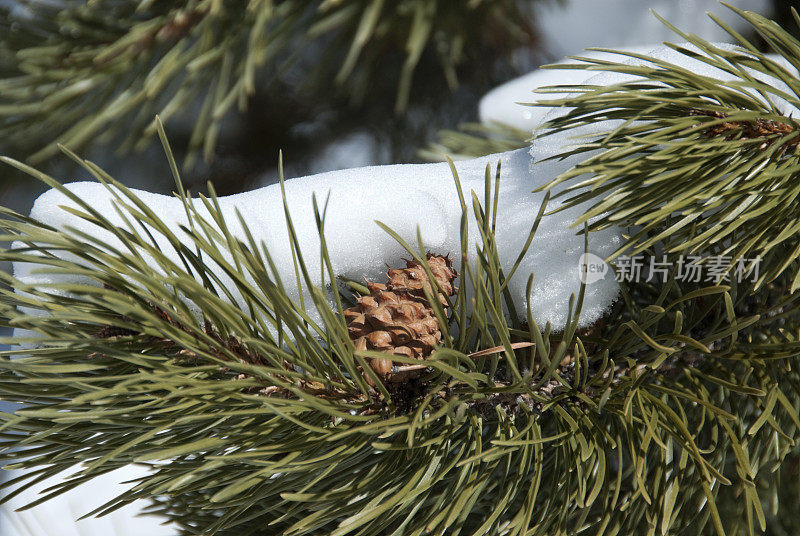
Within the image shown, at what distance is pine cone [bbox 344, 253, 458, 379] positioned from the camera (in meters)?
0.24

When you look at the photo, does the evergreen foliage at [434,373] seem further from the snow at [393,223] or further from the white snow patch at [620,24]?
→ the white snow patch at [620,24]

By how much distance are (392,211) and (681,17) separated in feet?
2.12

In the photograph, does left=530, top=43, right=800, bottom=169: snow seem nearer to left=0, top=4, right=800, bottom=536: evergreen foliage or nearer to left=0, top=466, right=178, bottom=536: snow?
left=0, top=4, right=800, bottom=536: evergreen foliage

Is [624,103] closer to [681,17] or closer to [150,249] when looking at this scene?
[150,249]

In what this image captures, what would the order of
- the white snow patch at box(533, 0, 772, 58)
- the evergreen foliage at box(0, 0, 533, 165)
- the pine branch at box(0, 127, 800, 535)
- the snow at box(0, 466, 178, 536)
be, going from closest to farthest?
1. the pine branch at box(0, 127, 800, 535)
2. the evergreen foliage at box(0, 0, 533, 165)
3. the snow at box(0, 466, 178, 536)
4. the white snow patch at box(533, 0, 772, 58)

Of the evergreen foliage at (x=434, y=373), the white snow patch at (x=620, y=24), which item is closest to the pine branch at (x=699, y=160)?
the evergreen foliage at (x=434, y=373)

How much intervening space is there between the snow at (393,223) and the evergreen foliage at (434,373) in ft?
0.04

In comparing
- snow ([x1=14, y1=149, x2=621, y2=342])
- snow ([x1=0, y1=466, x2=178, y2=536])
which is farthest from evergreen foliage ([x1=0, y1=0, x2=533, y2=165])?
snow ([x1=0, y1=466, x2=178, y2=536])

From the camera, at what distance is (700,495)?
0.87ft

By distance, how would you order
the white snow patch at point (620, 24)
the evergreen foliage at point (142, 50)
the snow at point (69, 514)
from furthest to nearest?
the white snow patch at point (620, 24)
the snow at point (69, 514)
the evergreen foliage at point (142, 50)

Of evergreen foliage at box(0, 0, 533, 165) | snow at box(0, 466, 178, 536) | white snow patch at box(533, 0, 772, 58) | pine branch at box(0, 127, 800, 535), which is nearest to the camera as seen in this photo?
pine branch at box(0, 127, 800, 535)

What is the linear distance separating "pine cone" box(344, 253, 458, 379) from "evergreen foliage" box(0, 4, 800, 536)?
13 millimetres

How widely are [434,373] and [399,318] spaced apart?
0.03m

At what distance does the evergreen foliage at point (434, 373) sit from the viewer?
209mm
